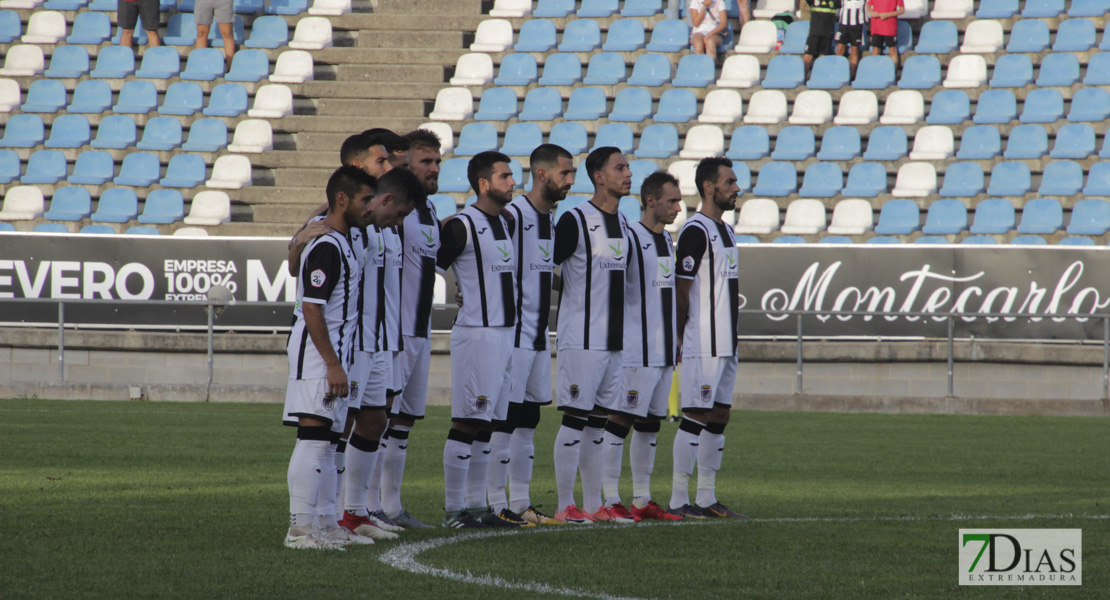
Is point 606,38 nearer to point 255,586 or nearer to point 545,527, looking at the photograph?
point 545,527

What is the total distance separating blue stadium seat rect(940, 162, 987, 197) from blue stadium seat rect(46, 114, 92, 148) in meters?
14.3

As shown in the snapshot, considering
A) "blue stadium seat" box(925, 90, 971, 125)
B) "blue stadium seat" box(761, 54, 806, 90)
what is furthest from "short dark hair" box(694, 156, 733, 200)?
"blue stadium seat" box(761, 54, 806, 90)

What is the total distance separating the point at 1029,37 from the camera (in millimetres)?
22062

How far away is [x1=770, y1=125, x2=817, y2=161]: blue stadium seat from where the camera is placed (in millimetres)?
21531

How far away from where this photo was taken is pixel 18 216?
21.7 meters

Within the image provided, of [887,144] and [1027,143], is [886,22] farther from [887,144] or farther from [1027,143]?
[1027,143]

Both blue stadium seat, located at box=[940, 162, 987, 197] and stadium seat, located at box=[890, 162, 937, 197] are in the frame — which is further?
stadium seat, located at box=[890, 162, 937, 197]

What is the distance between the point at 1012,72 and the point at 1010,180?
2.42 m

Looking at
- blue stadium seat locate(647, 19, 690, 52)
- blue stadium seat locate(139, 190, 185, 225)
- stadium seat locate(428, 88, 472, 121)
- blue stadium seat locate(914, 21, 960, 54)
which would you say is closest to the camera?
blue stadium seat locate(139, 190, 185, 225)

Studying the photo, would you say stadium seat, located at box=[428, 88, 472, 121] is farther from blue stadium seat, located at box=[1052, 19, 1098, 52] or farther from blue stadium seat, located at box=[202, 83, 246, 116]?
blue stadium seat, located at box=[1052, 19, 1098, 52]

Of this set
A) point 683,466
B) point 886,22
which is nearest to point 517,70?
point 886,22

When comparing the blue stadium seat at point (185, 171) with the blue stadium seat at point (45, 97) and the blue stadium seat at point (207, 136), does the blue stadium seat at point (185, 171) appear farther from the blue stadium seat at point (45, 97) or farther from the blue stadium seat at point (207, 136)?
the blue stadium seat at point (45, 97)

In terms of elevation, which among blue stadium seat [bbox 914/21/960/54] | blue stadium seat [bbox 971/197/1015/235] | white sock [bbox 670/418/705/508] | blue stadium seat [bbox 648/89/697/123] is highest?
blue stadium seat [bbox 914/21/960/54]

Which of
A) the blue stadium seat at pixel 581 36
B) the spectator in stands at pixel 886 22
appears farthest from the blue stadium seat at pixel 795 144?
the blue stadium seat at pixel 581 36
